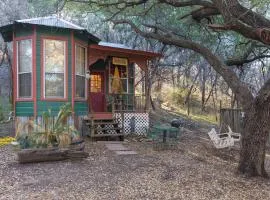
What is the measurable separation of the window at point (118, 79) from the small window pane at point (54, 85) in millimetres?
3580

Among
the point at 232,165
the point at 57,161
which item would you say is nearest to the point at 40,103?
the point at 57,161

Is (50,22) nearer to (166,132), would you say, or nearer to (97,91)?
(97,91)

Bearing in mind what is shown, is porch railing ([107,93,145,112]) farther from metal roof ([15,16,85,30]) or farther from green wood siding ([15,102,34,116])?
metal roof ([15,16,85,30])

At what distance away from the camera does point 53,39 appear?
11242 mm

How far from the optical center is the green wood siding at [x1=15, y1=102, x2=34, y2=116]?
11.1 metres

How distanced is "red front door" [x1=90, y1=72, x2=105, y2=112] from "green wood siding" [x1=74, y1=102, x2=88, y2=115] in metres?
2.38

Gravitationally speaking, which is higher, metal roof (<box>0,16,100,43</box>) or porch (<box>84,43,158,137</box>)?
metal roof (<box>0,16,100,43</box>)

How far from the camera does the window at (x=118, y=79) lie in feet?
48.6

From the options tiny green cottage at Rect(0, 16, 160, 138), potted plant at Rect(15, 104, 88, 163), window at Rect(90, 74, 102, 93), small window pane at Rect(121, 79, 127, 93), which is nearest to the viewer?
potted plant at Rect(15, 104, 88, 163)

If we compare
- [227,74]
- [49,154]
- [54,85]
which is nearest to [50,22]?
[54,85]

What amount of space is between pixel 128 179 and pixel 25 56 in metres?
6.28

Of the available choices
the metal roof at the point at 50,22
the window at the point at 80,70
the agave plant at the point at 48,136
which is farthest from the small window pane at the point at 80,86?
the agave plant at the point at 48,136

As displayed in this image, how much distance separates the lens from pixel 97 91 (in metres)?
15.0

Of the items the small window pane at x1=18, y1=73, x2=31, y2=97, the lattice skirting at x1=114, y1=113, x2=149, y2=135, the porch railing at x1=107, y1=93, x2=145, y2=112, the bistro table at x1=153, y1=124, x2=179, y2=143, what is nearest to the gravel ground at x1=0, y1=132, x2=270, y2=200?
the bistro table at x1=153, y1=124, x2=179, y2=143
